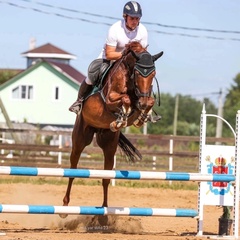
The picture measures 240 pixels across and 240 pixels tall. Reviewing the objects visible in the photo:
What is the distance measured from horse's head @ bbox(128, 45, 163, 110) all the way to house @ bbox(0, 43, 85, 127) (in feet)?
154

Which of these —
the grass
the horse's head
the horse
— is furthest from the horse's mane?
the grass

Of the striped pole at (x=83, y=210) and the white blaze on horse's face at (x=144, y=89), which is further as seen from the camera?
the white blaze on horse's face at (x=144, y=89)

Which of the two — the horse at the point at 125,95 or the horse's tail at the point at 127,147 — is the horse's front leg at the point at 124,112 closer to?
the horse at the point at 125,95

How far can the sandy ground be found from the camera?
8.18 meters

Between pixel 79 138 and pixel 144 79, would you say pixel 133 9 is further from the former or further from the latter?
pixel 79 138

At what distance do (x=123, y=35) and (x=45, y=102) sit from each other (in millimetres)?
47211

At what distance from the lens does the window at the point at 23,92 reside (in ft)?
185

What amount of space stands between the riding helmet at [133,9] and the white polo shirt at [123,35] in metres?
0.22

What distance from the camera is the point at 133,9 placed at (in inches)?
334

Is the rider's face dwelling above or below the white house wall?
below

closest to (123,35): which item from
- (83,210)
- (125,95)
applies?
(125,95)

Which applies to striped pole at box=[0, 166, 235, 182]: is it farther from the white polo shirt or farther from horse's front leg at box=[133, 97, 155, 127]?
the white polo shirt

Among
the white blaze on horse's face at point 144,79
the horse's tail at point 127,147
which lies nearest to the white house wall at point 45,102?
the horse's tail at point 127,147

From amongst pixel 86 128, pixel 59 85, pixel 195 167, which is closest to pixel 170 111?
pixel 59 85
